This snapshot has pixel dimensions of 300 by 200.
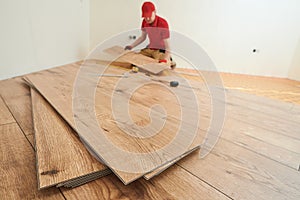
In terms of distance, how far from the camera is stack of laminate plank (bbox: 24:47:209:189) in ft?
1.79

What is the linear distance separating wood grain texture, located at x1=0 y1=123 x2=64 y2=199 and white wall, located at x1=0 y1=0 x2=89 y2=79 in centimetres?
105

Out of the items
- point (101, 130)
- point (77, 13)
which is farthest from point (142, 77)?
point (77, 13)

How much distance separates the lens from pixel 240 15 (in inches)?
130

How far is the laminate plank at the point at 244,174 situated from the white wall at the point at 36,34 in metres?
1.55

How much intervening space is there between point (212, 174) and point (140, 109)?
483 millimetres

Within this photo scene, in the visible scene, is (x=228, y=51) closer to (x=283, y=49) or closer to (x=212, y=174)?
(x=283, y=49)

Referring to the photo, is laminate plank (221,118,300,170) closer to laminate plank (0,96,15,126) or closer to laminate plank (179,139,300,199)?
laminate plank (179,139,300,199)

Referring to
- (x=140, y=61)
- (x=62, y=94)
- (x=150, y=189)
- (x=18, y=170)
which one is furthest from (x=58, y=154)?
(x=140, y=61)

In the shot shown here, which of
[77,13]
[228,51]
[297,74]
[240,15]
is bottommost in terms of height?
[297,74]

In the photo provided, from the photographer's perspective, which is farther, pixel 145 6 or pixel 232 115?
pixel 145 6

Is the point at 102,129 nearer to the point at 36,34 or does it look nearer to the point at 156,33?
the point at 36,34

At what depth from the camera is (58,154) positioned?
1.97 ft

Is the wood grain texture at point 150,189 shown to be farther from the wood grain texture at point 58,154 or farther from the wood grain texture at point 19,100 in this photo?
the wood grain texture at point 19,100

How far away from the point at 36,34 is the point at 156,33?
126 centimetres
